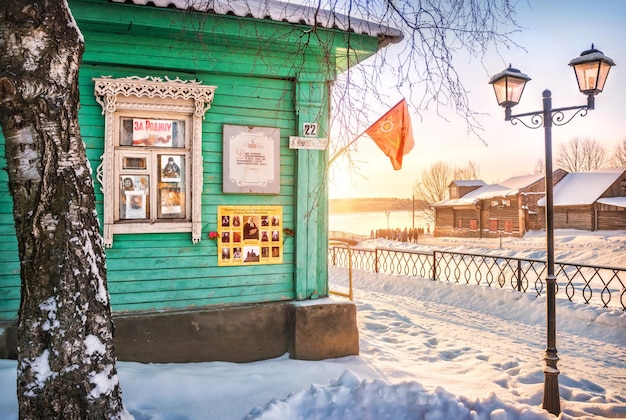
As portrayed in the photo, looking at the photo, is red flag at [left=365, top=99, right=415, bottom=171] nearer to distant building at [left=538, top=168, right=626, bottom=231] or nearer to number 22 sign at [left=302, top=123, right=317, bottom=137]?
number 22 sign at [left=302, top=123, right=317, bottom=137]

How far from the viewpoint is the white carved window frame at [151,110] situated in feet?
15.5

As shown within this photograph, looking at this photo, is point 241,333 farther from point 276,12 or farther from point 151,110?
point 276,12

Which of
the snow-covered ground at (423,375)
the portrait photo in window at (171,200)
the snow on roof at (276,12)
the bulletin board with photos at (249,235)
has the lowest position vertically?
the snow-covered ground at (423,375)

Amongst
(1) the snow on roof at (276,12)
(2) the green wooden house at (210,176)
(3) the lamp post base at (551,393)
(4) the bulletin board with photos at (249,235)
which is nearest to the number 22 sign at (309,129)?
(2) the green wooden house at (210,176)

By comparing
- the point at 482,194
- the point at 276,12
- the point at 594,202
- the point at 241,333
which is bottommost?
the point at 241,333

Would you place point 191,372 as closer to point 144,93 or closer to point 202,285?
point 202,285

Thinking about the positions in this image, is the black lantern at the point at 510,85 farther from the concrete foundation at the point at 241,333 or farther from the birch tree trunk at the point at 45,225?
the birch tree trunk at the point at 45,225

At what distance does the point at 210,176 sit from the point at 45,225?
2.56m

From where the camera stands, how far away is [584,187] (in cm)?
3067

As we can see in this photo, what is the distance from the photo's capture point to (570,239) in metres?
25.1

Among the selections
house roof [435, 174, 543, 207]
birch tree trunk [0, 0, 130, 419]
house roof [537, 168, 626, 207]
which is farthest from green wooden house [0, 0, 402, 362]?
house roof [435, 174, 543, 207]

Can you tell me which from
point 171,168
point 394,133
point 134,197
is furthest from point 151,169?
point 394,133

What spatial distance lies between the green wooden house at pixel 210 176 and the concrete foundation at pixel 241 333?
0.05ft

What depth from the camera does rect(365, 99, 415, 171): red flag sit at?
5453 millimetres
